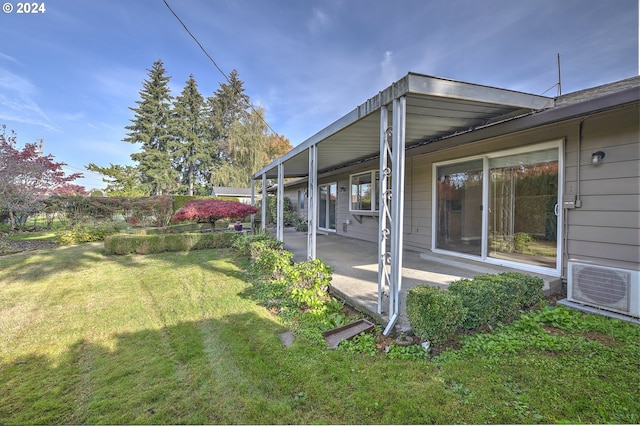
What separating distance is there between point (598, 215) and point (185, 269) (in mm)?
6995

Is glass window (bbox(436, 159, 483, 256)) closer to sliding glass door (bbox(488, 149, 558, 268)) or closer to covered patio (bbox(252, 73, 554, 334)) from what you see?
sliding glass door (bbox(488, 149, 558, 268))

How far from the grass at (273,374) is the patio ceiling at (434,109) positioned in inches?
96.0

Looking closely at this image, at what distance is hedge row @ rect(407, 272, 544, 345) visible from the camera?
2.31 m

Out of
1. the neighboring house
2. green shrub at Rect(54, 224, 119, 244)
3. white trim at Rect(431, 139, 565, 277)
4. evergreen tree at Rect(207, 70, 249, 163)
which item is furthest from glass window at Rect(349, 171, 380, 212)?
evergreen tree at Rect(207, 70, 249, 163)

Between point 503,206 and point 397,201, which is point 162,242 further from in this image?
point 503,206

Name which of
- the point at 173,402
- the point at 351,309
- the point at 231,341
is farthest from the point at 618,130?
the point at 173,402

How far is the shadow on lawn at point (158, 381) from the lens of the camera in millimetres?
1763

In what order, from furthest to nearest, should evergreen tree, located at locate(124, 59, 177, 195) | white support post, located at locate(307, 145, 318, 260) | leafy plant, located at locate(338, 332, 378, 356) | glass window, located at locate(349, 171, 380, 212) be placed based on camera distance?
evergreen tree, located at locate(124, 59, 177, 195) < glass window, located at locate(349, 171, 380, 212) < white support post, located at locate(307, 145, 318, 260) < leafy plant, located at locate(338, 332, 378, 356)

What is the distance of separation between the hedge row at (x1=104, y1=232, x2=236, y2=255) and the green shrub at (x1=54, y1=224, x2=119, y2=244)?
118 inches

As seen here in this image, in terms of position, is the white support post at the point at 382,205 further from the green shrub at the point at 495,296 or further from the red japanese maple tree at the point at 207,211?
the red japanese maple tree at the point at 207,211

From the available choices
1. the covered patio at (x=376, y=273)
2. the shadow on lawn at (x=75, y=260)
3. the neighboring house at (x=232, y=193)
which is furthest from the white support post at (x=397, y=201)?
the neighboring house at (x=232, y=193)

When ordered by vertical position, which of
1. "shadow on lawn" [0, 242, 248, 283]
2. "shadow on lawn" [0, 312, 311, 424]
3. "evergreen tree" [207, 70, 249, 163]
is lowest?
"shadow on lawn" [0, 312, 311, 424]

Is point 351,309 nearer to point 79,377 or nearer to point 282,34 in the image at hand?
point 79,377

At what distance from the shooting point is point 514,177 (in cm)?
434
